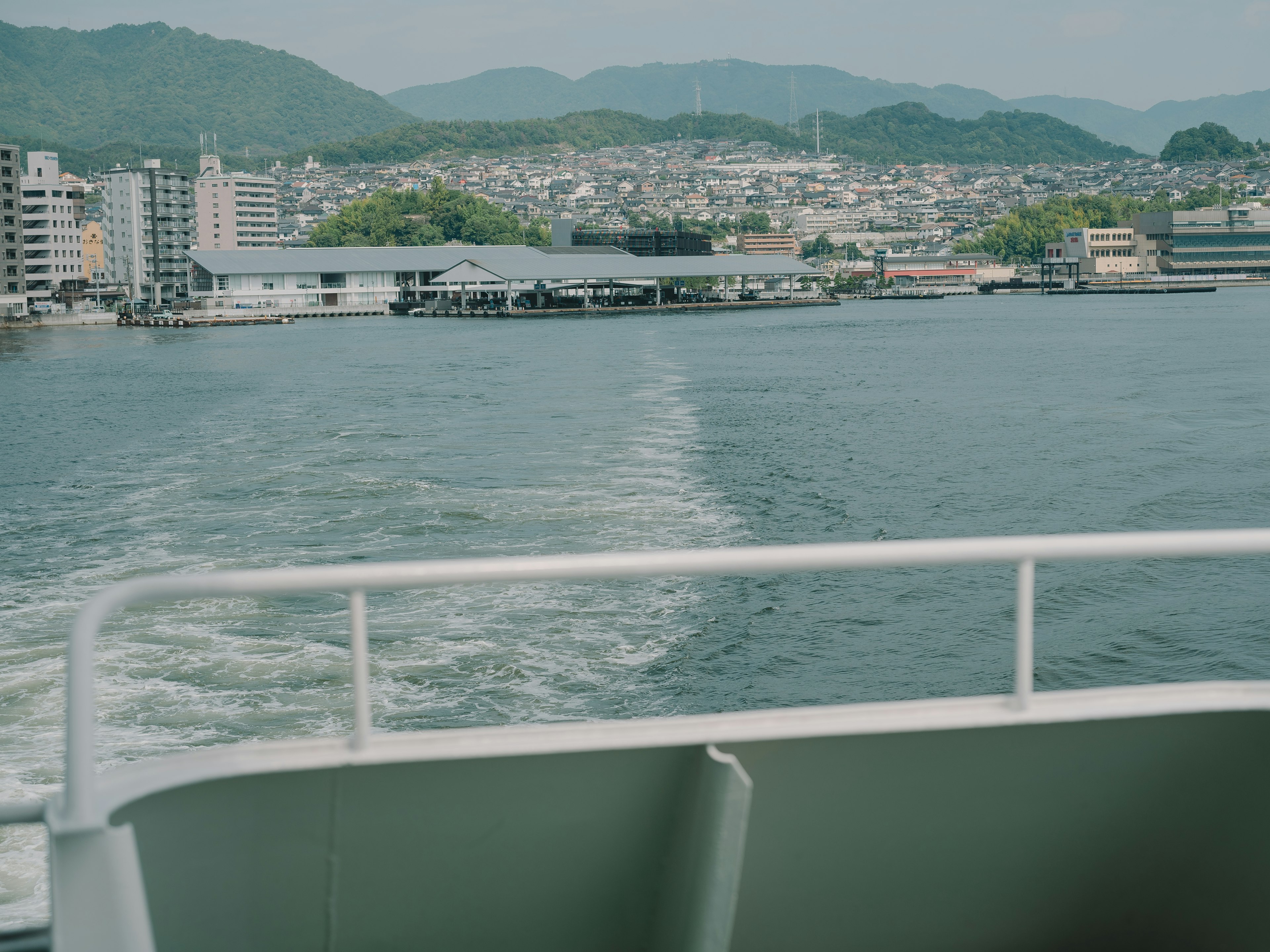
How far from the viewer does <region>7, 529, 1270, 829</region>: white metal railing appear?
1948 mm

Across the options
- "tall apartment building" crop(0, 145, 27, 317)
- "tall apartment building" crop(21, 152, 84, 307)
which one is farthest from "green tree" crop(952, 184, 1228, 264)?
"tall apartment building" crop(0, 145, 27, 317)

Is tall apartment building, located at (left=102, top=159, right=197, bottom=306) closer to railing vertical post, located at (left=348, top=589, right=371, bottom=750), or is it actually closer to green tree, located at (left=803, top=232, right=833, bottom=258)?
green tree, located at (left=803, top=232, right=833, bottom=258)

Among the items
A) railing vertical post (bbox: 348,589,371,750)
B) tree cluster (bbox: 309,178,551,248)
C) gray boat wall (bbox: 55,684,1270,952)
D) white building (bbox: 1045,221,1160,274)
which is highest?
tree cluster (bbox: 309,178,551,248)

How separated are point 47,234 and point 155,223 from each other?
1166 cm

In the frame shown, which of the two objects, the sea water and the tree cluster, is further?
the tree cluster

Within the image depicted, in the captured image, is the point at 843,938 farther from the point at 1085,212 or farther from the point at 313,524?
the point at 1085,212

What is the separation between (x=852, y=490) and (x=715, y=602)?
652 cm

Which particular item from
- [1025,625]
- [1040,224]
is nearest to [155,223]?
[1040,224]

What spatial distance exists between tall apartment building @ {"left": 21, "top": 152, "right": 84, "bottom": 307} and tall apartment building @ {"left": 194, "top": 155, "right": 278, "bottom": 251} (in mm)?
38706

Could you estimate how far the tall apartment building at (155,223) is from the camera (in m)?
104

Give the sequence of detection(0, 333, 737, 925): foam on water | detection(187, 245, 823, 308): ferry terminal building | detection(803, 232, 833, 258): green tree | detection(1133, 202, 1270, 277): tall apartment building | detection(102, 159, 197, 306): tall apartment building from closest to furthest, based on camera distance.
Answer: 1. detection(0, 333, 737, 925): foam on water
2. detection(187, 245, 823, 308): ferry terminal building
3. detection(102, 159, 197, 306): tall apartment building
4. detection(1133, 202, 1270, 277): tall apartment building
5. detection(803, 232, 833, 258): green tree

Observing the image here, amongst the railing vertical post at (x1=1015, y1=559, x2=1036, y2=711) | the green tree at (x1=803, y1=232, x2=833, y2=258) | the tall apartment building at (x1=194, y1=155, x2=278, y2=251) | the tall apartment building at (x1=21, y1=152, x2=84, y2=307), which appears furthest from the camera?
the green tree at (x1=803, y1=232, x2=833, y2=258)

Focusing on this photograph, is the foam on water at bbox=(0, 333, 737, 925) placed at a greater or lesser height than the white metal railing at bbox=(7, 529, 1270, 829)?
lesser

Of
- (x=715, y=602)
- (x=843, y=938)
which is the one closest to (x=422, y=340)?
(x=715, y=602)
